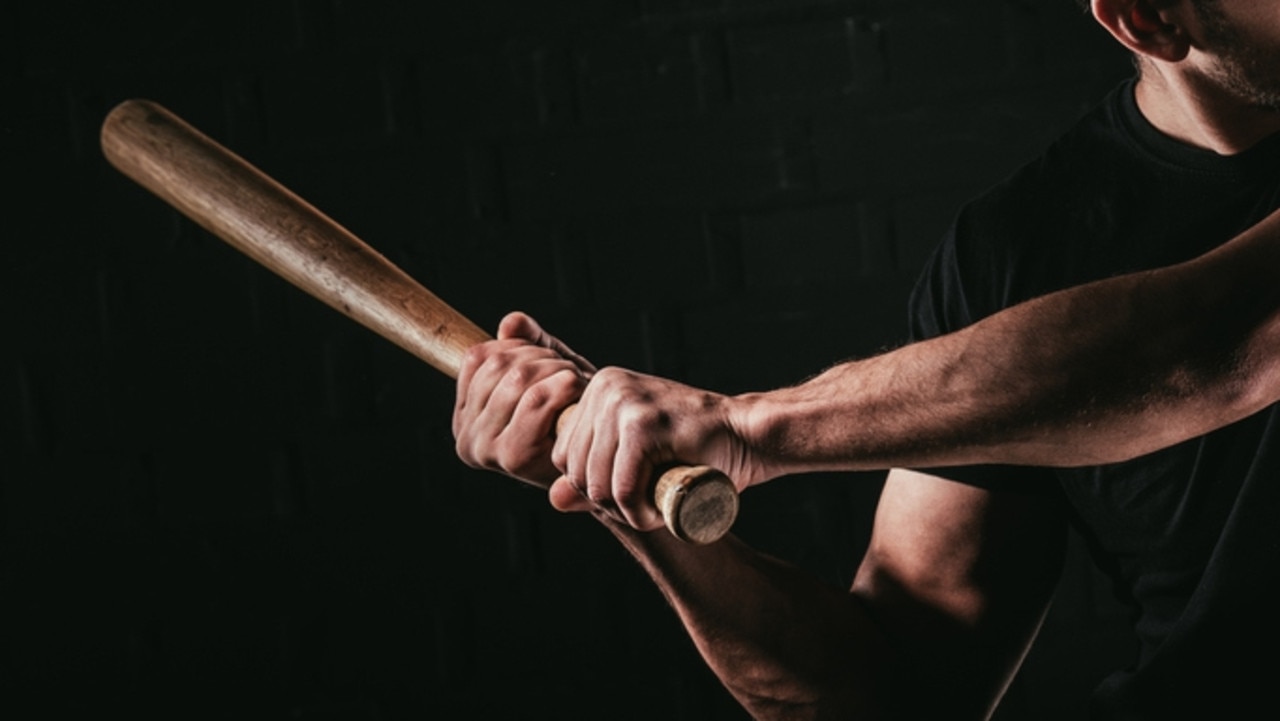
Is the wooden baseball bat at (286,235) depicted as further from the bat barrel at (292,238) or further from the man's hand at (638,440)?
the man's hand at (638,440)

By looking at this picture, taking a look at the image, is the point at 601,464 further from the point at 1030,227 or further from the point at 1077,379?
the point at 1030,227

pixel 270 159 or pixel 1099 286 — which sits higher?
pixel 270 159

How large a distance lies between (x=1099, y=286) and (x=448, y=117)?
121cm

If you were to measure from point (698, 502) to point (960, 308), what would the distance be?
52 centimetres

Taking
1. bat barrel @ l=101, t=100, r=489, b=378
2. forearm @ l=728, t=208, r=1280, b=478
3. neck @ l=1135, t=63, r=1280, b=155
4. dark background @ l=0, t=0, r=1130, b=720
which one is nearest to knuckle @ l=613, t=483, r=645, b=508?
forearm @ l=728, t=208, r=1280, b=478

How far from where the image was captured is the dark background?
6.19 feet

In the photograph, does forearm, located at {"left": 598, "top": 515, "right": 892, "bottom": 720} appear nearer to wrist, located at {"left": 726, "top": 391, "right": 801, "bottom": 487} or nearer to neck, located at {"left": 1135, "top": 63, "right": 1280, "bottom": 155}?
wrist, located at {"left": 726, "top": 391, "right": 801, "bottom": 487}

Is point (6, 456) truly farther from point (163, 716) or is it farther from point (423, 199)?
point (423, 199)

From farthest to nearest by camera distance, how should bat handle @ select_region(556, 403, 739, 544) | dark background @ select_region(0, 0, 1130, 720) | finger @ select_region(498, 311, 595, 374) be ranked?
1. dark background @ select_region(0, 0, 1130, 720)
2. finger @ select_region(498, 311, 595, 374)
3. bat handle @ select_region(556, 403, 739, 544)

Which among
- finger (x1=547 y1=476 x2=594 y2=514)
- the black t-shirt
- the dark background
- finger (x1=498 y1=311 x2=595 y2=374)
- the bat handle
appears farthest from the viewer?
the dark background

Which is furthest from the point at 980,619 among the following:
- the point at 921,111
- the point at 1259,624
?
the point at 921,111

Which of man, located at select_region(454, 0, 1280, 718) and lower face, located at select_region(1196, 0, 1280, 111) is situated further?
lower face, located at select_region(1196, 0, 1280, 111)

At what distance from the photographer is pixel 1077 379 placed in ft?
2.81

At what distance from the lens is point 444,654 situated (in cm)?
199
